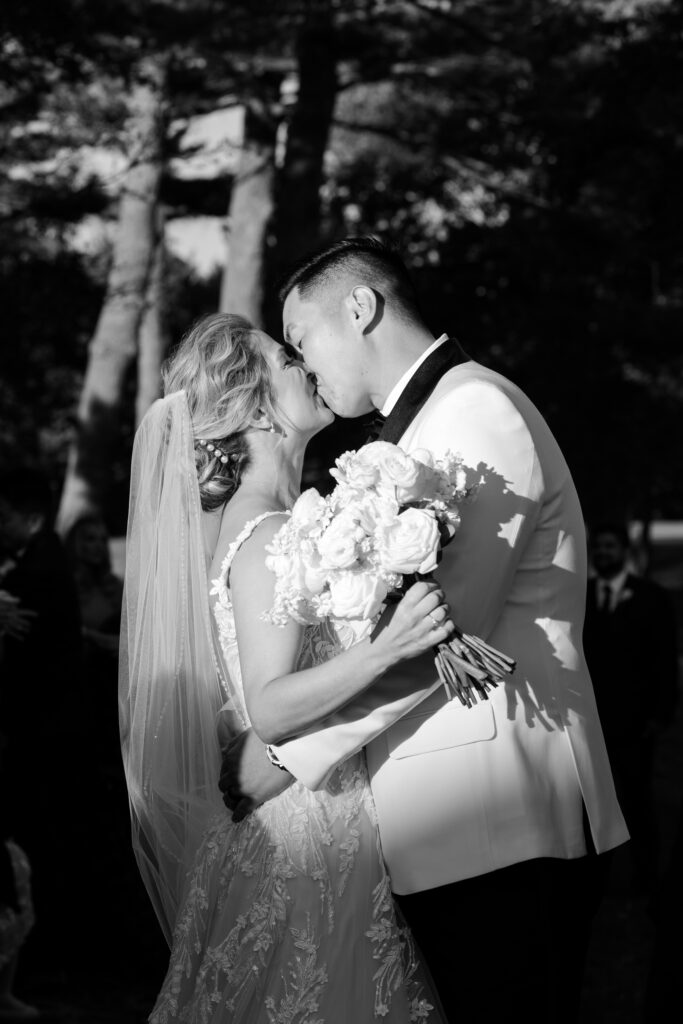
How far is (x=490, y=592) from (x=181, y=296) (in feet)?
47.5

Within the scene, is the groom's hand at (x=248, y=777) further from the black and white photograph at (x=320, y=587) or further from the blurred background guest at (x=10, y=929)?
the blurred background guest at (x=10, y=929)

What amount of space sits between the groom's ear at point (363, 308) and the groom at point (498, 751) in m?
0.20

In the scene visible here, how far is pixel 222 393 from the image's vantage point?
3240 millimetres

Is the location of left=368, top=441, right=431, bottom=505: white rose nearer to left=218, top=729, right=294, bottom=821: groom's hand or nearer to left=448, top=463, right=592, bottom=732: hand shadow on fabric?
left=448, top=463, right=592, bottom=732: hand shadow on fabric

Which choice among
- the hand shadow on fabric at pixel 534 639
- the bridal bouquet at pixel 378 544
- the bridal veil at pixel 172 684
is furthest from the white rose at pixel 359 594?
the bridal veil at pixel 172 684

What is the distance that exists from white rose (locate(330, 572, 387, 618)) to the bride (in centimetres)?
6

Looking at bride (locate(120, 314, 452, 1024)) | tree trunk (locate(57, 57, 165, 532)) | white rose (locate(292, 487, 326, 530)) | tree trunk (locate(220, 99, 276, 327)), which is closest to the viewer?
white rose (locate(292, 487, 326, 530))

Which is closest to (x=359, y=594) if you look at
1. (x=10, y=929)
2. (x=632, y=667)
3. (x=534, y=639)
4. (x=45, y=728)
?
(x=534, y=639)

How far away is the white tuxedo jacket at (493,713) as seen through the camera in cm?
258

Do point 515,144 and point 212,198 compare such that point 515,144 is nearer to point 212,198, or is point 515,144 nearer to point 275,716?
point 212,198

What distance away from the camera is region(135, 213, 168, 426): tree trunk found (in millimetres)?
14266

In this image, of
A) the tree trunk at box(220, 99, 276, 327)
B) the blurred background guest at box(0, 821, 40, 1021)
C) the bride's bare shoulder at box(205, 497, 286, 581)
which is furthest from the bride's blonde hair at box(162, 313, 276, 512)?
the tree trunk at box(220, 99, 276, 327)

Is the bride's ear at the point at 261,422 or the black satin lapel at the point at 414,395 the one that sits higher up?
the black satin lapel at the point at 414,395

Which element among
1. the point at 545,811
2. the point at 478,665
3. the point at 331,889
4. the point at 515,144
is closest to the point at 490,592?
the point at 478,665
